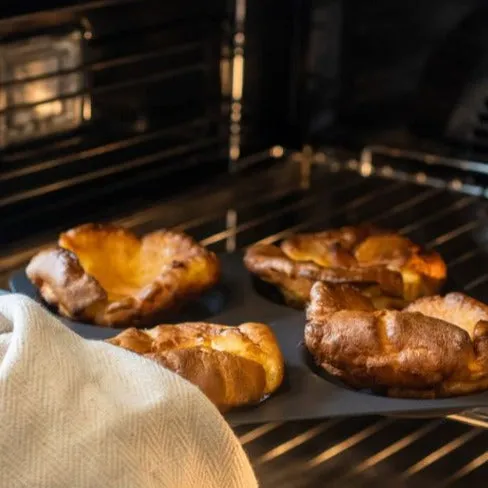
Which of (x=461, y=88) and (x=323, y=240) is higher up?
(x=461, y=88)

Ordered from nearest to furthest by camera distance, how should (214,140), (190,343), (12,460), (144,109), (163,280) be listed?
(12,460) < (190,343) < (163,280) < (144,109) < (214,140)

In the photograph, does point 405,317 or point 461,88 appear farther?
point 461,88

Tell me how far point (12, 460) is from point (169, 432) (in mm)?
114

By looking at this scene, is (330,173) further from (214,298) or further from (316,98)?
(214,298)

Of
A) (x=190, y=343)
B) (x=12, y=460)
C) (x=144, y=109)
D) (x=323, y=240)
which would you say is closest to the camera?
(x=12, y=460)

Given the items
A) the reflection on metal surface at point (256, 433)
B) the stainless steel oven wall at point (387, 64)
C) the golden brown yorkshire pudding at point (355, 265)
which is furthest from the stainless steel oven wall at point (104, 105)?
the reflection on metal surface at point (256, 433)

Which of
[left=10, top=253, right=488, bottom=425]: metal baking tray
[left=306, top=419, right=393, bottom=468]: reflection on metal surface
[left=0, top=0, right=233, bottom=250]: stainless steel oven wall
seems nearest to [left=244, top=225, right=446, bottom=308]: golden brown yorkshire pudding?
[left=10, top=253, right=488, bottom=425]: metal baking tray

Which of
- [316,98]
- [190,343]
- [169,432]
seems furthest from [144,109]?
[169,432]

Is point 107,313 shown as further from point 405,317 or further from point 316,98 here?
point 316,98

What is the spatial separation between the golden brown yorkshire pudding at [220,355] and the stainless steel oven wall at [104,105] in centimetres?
40

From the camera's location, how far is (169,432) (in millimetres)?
768

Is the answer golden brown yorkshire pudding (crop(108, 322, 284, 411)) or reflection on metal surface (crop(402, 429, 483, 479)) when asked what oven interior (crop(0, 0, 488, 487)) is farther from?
golden brown yorkshire pudding (crop(108, 322, 284, 411))

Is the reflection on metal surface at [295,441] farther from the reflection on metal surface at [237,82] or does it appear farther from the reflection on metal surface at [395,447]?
the reflection on metal surface at [237,82]

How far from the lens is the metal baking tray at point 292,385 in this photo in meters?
0.95
